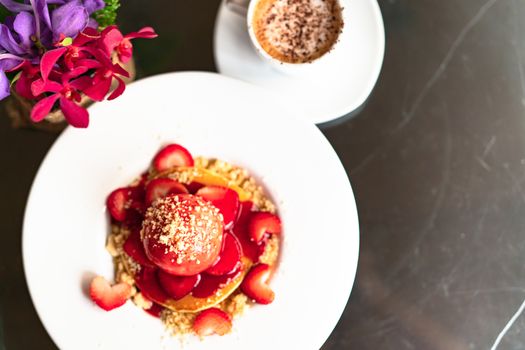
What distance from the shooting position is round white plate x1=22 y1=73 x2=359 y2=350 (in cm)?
116

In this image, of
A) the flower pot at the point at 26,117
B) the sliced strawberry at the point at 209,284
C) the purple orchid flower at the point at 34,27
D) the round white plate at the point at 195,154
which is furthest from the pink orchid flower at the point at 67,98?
the sliced strawberry at the point at 209,284

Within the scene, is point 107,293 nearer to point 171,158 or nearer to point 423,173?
point 171,158

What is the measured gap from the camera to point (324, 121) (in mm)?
1272

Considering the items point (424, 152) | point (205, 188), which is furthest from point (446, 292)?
point (205, 188)

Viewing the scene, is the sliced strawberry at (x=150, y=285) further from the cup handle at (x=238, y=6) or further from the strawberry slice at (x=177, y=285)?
the cup handle at (x=238, y=6)

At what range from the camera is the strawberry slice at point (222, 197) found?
3.93ft

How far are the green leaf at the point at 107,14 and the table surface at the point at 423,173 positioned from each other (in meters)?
0.30

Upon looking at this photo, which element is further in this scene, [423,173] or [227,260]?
[423,173]

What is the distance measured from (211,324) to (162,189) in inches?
10.7

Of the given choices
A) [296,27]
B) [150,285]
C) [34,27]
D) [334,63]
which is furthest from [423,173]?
[34,27]

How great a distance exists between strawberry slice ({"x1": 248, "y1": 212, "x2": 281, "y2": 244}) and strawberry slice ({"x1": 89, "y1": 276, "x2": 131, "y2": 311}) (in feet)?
0.86

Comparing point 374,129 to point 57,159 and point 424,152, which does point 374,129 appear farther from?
point 57,159

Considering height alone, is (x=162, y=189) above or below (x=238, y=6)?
below

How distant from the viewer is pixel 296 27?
1.28m
